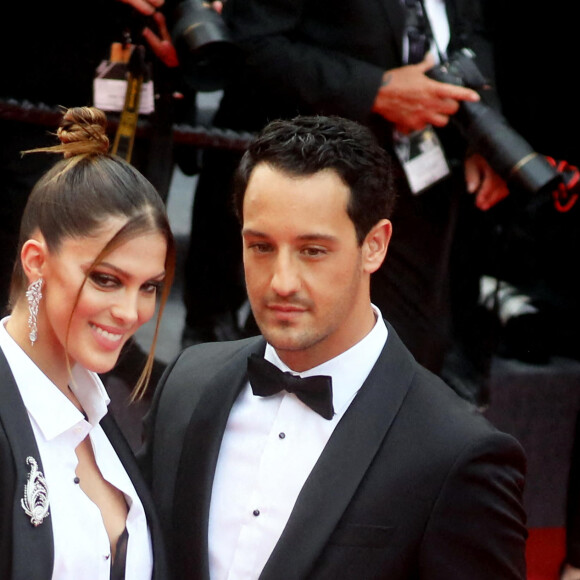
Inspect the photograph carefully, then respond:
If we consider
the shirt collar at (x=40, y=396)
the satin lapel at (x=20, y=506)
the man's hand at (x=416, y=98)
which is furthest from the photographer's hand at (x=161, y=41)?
the satin lapel at (x=20, y=506)

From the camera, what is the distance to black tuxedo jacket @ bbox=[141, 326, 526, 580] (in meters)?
2.01

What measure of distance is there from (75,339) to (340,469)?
53 cm

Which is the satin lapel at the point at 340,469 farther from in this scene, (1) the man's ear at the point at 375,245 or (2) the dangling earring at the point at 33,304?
(2) the dangling earring at the point at 33,304

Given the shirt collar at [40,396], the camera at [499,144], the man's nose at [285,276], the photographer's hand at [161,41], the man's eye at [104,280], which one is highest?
the photographer's hand at [161,41]

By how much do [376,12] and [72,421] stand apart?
1573 mm

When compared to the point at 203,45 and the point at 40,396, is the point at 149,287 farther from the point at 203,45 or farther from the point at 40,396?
the point at 203,45

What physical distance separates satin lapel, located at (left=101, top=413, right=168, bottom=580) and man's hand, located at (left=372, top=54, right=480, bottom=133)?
1.28m

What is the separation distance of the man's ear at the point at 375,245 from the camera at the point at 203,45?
902 millimetres

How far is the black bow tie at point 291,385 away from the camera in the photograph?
6.98 ft

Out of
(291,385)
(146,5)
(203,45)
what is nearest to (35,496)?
(291,385)

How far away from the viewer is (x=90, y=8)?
3.17m

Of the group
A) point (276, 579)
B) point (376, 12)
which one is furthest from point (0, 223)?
point (276, 579)

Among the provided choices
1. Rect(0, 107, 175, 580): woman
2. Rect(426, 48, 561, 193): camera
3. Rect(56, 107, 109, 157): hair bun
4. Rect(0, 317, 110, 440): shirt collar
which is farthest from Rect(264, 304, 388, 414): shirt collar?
Rect(426, 48, 561, 193): camera

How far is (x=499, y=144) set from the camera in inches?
119
